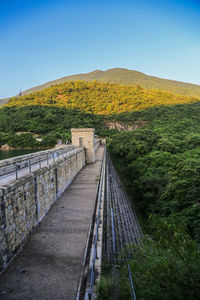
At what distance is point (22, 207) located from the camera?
5.64 metres

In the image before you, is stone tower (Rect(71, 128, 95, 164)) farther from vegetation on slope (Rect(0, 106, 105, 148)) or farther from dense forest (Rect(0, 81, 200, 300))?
vegetation on slope (Rect(0, 106, 105, 148))

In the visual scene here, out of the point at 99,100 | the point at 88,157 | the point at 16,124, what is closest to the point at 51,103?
the point at 99,100

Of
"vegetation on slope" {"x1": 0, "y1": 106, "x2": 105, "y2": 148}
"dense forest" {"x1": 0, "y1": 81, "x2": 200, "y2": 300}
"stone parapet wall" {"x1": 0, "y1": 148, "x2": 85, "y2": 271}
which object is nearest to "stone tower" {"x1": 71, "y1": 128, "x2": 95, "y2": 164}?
"dense forest" {"x1": 0, "y1": 81, "x2": 200, "y2": 300}

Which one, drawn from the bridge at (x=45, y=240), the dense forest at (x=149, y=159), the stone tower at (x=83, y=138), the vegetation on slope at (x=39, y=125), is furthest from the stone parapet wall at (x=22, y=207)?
the vegetation on slope at (x=39, y=125)

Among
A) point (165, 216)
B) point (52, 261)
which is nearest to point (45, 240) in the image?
point (52, 261)

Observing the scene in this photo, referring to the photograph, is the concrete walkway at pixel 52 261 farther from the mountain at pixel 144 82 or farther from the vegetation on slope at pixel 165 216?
the mountain at pixel 144 82

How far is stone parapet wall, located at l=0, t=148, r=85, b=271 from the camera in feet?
15.2

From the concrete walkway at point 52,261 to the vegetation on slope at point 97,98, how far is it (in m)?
76.9

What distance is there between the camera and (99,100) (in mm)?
93812

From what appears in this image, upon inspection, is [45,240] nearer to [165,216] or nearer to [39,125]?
[165,216]

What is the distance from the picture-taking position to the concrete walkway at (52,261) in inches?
158

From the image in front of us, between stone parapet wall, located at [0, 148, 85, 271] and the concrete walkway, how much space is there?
308 mm

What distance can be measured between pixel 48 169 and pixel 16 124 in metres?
47.1

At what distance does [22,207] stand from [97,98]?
307 feet
